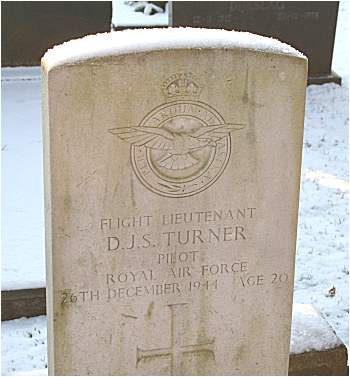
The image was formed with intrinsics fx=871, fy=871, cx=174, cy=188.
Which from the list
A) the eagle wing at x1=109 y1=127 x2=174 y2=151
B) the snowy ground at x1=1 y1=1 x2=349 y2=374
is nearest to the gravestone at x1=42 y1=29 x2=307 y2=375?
the eagle wing at x1=109 y1=127 x2=174 y2=151

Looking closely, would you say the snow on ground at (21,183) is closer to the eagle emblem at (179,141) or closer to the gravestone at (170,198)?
the gravestone at (170,198)

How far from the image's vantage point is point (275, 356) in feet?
11.5

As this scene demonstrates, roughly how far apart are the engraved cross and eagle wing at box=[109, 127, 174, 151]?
65cm

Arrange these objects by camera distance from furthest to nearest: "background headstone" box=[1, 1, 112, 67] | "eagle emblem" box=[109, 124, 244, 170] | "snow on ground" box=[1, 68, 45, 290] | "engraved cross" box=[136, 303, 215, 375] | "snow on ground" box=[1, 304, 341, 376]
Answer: "background headstone" box=[1, 1, 112, 67] < "snow on ground" box=[1, 68, 45, 290] < "snow on ground" box=[1, 304, 341, 376] < "engraved cross" box=[136, 303, 215, 375] < "eagle emblem" box=[109, 124, 244, 170]

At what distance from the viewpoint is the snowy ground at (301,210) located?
4.63m

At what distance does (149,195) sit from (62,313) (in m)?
0.55

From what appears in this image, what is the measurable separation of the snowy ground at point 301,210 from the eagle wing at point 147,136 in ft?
5.85

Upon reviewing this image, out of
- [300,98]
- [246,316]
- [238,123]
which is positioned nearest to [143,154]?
[238,123]

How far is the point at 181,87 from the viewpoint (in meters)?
2.90

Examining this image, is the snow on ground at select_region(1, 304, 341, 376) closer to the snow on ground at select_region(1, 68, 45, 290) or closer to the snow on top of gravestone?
the snow on ground at select_region(1, 68, 45, 290)

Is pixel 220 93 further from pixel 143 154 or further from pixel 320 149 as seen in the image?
pixel 320 149

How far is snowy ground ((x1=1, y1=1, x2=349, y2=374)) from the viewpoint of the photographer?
463 centimetres

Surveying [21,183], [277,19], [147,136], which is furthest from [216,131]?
[277,19]

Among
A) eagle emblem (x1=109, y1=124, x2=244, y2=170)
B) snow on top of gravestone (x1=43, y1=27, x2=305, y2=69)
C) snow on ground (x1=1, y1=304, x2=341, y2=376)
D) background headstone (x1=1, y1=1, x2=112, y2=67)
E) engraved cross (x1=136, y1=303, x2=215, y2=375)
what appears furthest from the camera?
background headstone (x1=1, y1=1, x2=112, y2=67)
